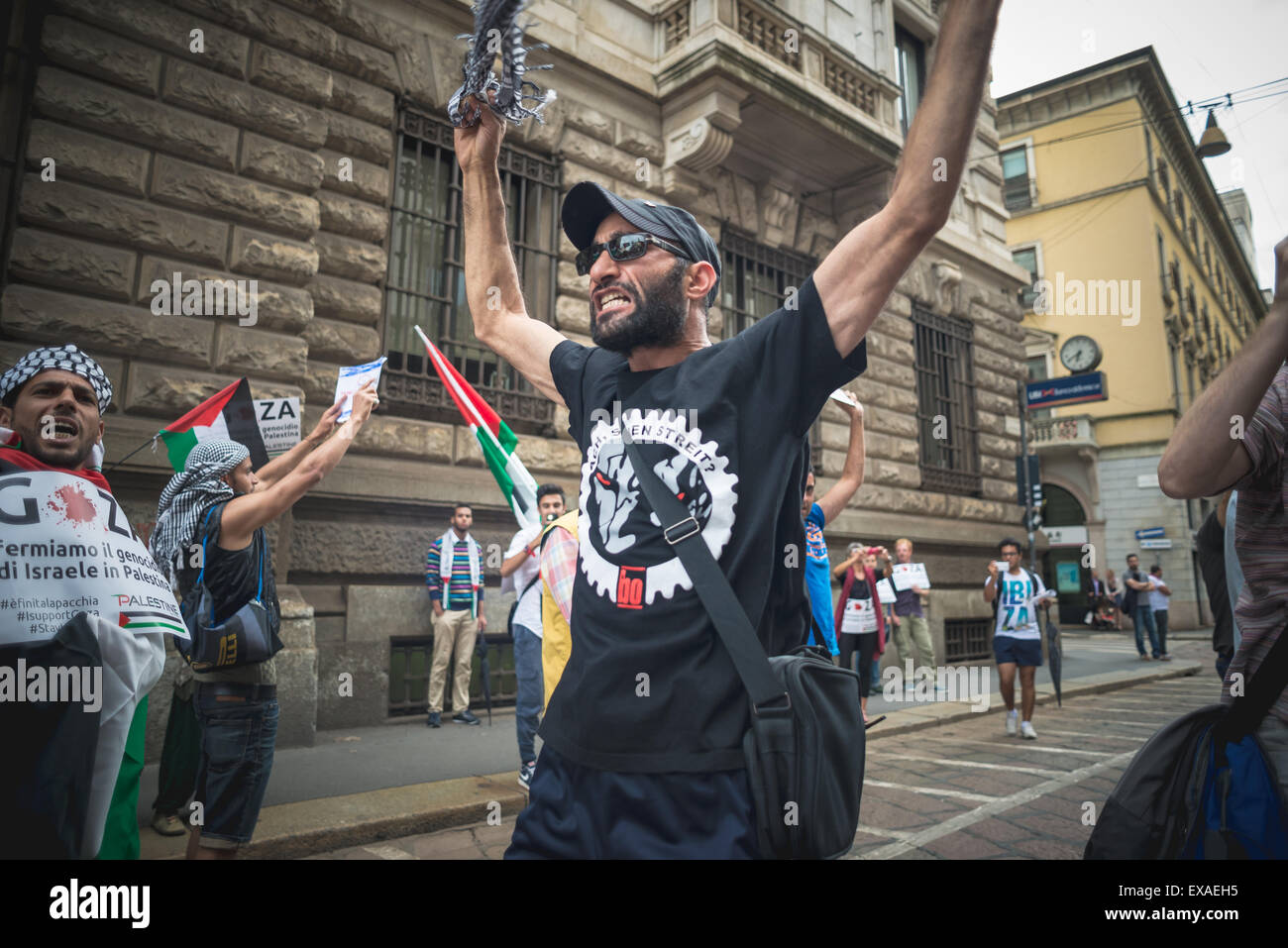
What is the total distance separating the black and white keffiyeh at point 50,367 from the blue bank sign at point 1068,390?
1706 centimetres

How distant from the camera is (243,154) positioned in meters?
6.42

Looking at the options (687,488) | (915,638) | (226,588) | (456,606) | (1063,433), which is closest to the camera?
(687,488)

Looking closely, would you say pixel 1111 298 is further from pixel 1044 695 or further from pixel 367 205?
pixel 367 205

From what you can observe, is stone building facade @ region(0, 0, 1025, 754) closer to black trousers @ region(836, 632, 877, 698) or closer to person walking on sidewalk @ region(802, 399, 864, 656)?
black trousers @ region(836, 632, 877, 698)

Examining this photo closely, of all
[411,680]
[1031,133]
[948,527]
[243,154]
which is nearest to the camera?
[243,154]

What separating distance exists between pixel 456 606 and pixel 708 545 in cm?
602

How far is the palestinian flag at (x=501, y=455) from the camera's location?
5.82 metres

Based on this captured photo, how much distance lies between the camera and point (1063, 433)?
28766 mm

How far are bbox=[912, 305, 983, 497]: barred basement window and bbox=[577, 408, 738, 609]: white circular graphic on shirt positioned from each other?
40.8 feet

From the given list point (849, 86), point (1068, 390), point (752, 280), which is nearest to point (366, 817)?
point (752, 280)
